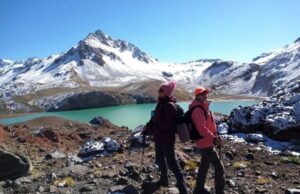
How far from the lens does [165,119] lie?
424 inches

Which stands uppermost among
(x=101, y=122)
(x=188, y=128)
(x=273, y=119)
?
(x=188, y=128)

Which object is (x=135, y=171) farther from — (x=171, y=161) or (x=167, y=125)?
(x=167, y=125)

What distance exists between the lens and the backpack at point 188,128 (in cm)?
1022

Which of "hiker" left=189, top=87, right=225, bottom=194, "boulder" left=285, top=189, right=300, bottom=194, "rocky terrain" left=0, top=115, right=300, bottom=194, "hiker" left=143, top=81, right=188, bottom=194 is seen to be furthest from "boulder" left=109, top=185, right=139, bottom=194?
"boulder" left=285, top=189, right=300, bottom=194

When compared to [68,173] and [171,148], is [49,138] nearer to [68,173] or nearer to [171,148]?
[68,173]

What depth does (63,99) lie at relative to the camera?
184125 mm

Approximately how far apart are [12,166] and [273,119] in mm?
11910

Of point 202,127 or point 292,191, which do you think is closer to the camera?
point 202,127

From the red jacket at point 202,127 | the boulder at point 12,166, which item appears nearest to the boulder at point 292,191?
the red jacket at point 202,127

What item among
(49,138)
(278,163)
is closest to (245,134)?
(278,163)

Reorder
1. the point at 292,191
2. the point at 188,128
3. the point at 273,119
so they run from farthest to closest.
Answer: the point at 273,119
the point at 292,191
the point at 188,128

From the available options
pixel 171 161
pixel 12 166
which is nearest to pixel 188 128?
pixel 171 161

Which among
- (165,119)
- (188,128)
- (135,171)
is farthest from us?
(135,171)

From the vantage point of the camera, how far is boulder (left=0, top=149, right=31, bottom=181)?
14.7m
